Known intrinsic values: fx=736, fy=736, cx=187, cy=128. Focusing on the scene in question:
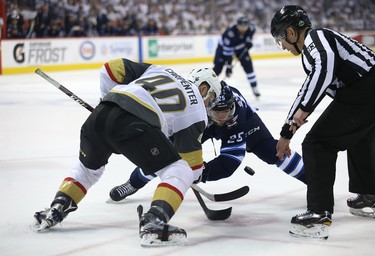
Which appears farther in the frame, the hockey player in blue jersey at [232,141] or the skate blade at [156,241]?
the hockey player in blue jersey at [232,141]

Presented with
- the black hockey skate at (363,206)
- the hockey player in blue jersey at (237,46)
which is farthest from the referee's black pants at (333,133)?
the hockey player in blue jersey at (237,46)

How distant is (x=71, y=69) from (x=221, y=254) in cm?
1309

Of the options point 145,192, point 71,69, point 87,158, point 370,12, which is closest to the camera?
point 87,158

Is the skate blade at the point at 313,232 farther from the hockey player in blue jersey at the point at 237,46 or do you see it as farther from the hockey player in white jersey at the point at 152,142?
the hockey player in blue jersey at the point at 237,46

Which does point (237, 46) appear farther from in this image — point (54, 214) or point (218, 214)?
point (54, 214)

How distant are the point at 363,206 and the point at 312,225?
1.78ft

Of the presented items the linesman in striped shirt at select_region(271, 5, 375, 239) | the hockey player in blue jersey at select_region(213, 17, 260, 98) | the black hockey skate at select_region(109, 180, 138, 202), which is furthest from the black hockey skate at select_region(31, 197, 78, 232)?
the hockey player in blue jersey at select_region(213, 17, 260, 98)

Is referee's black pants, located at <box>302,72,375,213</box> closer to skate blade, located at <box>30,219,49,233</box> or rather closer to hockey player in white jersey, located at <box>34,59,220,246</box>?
hockey player in white jersey, located at <box>34,59,220,246</box>

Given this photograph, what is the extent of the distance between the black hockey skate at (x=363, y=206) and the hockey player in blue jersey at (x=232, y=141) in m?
0.44

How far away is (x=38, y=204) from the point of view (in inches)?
160

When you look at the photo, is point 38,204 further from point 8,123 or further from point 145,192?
point 8,123

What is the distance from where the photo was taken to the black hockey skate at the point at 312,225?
10.8ft

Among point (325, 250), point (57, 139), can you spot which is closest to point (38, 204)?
point (325, 250)

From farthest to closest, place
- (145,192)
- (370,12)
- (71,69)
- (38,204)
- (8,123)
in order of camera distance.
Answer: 1. (370,12)
2. (71,69)
3. (8,123)
4. (145,192)
5. (38,204)
